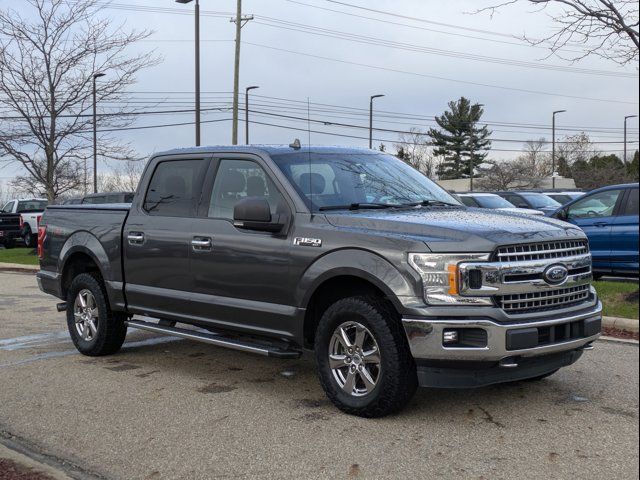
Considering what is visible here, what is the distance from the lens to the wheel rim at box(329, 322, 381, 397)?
5148mm

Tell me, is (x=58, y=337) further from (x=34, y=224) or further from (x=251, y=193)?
(x=34, y=224)

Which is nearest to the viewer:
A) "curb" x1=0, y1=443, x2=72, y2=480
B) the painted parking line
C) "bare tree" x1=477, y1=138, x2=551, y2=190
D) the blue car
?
"curb" x1=0, y1=443, x2=72, y2=480

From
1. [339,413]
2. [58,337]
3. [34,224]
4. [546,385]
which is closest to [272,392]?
[339,413]

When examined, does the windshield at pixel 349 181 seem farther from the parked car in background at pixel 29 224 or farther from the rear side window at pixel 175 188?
the parked car in background at pixel 29 224

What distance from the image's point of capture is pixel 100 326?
7.48m

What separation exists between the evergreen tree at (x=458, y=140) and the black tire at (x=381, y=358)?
5179cm

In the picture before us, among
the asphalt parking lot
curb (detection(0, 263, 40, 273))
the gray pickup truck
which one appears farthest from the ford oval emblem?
curb (detection(0, 263, 40, 273))

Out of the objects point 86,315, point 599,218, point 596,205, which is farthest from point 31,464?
point 596,205

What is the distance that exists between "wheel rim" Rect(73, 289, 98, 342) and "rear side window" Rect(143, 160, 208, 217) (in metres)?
1.30

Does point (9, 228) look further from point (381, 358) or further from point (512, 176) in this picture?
point (512, 176)

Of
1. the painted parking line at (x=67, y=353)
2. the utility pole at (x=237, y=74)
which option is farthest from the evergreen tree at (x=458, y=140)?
the painted parking line at (x=67, y=353)

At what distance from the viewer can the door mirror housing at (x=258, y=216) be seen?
5.61 m

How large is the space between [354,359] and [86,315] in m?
3.66

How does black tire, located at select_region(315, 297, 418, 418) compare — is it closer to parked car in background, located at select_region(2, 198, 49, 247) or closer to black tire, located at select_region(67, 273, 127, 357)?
black tire, located at select_region(67, 273, 127, 357)
